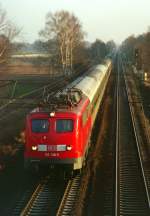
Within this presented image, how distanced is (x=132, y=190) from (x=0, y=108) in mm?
20878

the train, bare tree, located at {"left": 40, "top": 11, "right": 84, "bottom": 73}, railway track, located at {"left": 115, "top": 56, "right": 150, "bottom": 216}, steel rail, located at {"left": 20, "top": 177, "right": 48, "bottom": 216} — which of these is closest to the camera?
steel rail, located at {"left": 20, "top": 177, "right": 48, "bottom": 216}

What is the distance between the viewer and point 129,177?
15.5 meters

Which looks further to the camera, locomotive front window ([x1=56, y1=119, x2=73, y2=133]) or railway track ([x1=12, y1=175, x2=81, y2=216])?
locomotive front window ([x1=56, y1=119, x2=73, y2=133])

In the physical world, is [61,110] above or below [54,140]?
above

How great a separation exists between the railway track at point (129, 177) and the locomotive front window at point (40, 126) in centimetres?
303

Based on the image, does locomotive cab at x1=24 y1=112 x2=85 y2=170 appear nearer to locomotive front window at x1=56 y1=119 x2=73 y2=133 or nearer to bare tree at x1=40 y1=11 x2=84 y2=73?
locomotive front window at x1=56 y1=119 x2=73 y2=133

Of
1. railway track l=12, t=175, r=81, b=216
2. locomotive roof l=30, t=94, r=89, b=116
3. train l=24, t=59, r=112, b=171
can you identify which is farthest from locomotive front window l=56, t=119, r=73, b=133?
railway track l=12, t=175, r=81, b=216

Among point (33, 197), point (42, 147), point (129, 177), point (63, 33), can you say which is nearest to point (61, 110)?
point (42, 147)

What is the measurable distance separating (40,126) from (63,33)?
5664 centimetres

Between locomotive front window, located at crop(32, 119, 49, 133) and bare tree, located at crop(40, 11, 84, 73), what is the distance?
51257mm

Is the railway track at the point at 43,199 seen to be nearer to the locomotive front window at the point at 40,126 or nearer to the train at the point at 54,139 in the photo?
the train at the point at 54,139

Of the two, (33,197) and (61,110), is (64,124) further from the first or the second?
(33,197)

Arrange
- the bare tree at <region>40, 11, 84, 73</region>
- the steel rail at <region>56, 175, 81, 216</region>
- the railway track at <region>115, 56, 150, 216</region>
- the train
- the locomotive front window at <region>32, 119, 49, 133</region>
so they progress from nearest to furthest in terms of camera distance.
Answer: the steel rail at <region>56, 175, 81, 216</region>, the railway track at <region>115, 56, 150, 216</region>, the train, the locomotive front window at <region>32, 119, 49, 133</region>, the bare tree at <region>40, 11, 84, 73</region>

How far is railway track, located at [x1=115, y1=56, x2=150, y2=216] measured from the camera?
12.6 metres
